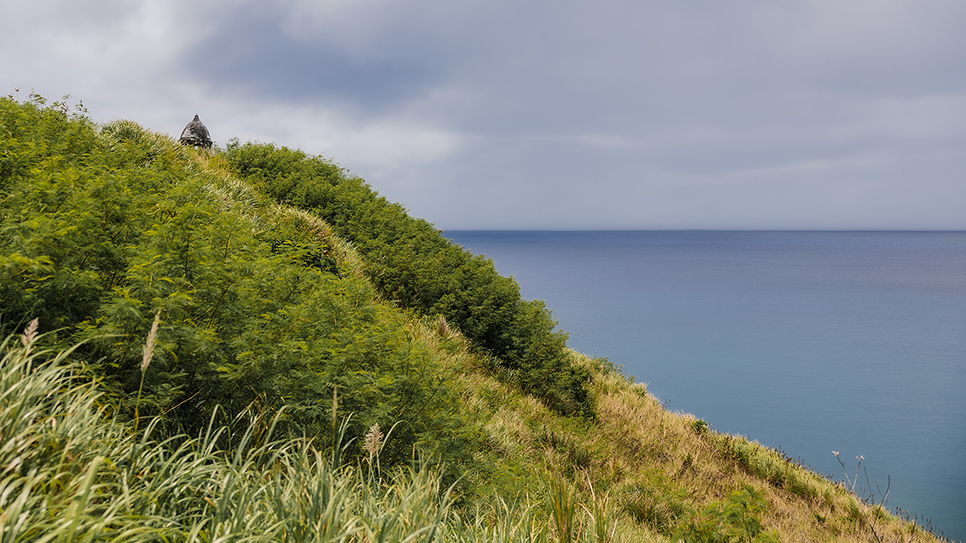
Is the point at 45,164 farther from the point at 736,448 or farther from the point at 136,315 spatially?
the point at 736,448

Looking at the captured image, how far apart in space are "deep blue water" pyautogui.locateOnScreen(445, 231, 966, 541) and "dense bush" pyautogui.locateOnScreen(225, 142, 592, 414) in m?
2.97

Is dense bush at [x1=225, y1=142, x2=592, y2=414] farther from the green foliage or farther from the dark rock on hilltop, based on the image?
the green foliage

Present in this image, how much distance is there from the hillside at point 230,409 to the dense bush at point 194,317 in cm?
2

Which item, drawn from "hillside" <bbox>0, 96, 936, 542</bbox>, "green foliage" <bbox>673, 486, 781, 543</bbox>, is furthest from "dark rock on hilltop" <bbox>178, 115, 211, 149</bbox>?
"green foliage" <bbox>673, 486, 781, 543</bbox>

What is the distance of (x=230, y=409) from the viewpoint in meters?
4.11

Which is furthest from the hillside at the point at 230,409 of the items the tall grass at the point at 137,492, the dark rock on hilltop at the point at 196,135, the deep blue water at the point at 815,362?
the dark rock on hilltop at the point at 196,135

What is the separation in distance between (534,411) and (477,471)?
5.70 m

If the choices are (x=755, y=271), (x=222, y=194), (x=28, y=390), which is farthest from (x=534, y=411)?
(x=755, y=271)

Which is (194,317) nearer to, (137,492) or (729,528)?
(137,492)

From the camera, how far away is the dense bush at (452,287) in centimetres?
1244

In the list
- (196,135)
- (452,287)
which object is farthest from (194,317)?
(196,135)

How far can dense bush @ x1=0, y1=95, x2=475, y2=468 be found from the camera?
3.54 meters

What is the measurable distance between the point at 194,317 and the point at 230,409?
0.84 meters

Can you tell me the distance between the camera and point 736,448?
43.5 ft
